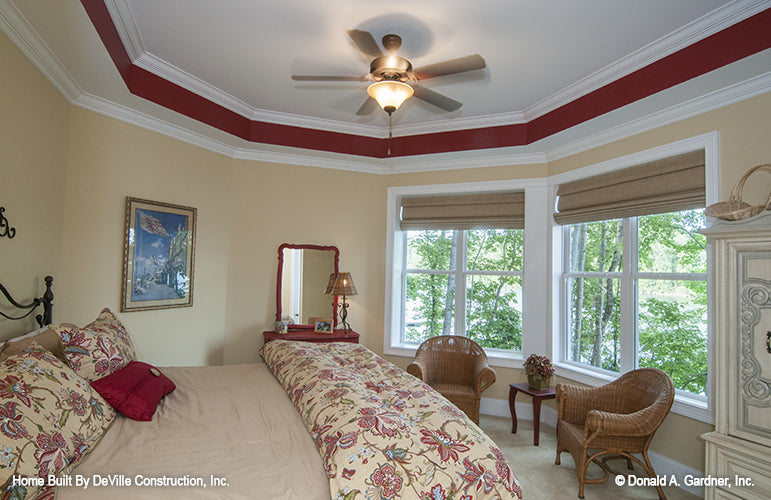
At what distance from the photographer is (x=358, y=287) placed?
15.1ft

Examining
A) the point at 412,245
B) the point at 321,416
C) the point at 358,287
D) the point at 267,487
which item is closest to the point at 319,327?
the point at 358,287

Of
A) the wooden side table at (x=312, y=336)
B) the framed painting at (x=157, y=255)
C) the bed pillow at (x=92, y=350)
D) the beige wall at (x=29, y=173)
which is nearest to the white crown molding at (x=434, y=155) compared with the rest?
the beige wall at (x=29, y=173)

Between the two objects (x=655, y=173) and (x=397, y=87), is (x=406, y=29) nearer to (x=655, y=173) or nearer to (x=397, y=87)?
(x=397, y=87)

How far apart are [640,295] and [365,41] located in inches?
111

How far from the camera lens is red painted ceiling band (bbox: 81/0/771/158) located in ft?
7.59

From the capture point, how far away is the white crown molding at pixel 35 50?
206cm

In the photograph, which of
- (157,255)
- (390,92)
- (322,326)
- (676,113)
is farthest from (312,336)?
(676,113)

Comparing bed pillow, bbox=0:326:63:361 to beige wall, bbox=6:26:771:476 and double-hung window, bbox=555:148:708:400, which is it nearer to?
beige wall, bbox=6:26:771:476

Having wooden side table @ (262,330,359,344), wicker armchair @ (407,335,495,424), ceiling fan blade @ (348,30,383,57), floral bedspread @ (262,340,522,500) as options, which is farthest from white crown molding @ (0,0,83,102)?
wicker armchair @ (407,335,495,424)

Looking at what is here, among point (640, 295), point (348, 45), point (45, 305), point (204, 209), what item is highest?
point (348, 45)

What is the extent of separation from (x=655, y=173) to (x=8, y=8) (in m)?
4.00

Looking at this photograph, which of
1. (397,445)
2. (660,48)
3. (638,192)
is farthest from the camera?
(638,192)

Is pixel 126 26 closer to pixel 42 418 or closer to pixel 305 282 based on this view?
pixel 42 418

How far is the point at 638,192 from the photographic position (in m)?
3.20
